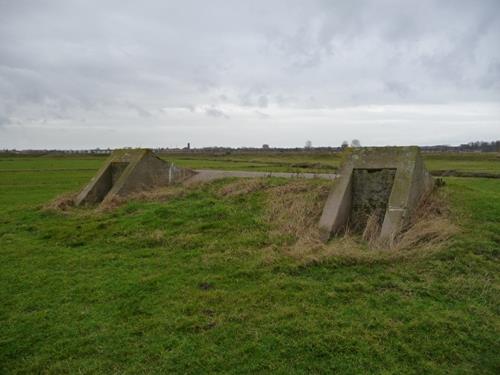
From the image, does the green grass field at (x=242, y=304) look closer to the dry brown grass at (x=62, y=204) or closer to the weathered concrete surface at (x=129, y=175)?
the dry brown grass at (x=62, y=204)

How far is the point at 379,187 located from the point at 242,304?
4.88 meters

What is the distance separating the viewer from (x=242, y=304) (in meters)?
5.54

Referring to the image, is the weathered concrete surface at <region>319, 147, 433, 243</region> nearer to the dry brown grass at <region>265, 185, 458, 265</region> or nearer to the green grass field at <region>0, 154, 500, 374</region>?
the dry brown grass at <region>265, 185, 458, 265</region>

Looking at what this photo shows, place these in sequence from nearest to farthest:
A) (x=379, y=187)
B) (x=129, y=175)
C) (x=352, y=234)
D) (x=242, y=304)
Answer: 1. (x=242, y=304)
2. (x=352, y=234)
3. (x=379, y=187)
4. (x=129, y=175)

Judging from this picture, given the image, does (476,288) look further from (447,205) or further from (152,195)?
(152,195)

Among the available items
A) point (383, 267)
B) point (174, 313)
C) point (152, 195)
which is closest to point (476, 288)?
point (383, 267)

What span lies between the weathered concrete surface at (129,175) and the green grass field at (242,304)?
13.9ft

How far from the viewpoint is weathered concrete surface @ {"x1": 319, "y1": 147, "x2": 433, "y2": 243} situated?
809cm

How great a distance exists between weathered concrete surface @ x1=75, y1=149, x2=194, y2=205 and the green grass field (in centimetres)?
424

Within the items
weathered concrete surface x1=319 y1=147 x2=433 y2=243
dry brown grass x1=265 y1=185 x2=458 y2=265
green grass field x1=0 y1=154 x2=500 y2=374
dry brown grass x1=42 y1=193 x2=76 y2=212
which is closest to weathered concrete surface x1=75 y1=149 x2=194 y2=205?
dry brown grass x1=42 y1=193 x2=76 y2=212

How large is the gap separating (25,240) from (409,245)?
28.0ft

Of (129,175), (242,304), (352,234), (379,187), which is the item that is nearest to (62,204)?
(129,175)

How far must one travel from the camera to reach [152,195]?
12484 millimetres

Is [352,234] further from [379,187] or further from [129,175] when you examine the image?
[129,175]
